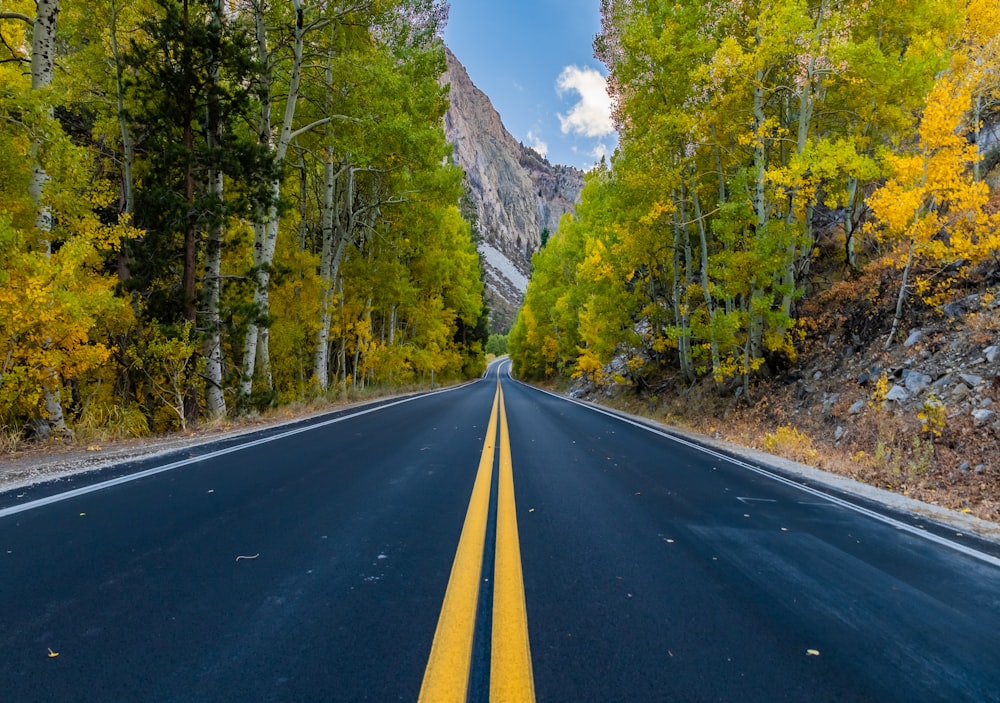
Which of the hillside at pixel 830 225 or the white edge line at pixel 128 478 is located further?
the hillside at pixel 830 225

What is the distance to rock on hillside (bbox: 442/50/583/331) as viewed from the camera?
11941cm

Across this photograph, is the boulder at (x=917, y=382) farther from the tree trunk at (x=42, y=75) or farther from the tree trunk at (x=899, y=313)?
the tree trunk at (x=42, y=75)

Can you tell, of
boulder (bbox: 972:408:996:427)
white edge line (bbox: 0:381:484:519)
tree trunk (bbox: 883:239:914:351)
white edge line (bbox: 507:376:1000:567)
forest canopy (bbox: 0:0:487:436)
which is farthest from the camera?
tree trunk (bbox: 883:239:914:351)

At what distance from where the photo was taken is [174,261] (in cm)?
1047

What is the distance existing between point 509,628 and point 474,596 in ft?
1.09

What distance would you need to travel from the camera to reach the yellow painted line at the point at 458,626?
5.64ft

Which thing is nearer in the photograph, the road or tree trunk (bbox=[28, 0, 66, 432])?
the road

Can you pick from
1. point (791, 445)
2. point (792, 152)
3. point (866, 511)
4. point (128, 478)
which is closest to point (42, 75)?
point (128, 478)

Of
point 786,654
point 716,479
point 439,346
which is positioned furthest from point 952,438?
Result: point 439,346

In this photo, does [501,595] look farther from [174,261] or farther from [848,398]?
[174,261]

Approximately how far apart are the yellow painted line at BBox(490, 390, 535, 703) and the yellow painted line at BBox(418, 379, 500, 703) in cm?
11

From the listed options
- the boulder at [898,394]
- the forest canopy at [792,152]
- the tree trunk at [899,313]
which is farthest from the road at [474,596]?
the forest canopy at [792,152]

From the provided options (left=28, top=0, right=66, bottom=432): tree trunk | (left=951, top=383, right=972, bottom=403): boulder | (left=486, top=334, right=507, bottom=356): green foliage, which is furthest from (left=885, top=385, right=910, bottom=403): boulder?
(left=486, top=334, right=507, bottom=356): green foliage

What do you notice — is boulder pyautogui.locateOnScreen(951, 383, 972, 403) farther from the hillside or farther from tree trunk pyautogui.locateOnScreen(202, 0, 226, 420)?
tree trunk pyautogui.locateOnScreen(202, 0, 226, 420)
